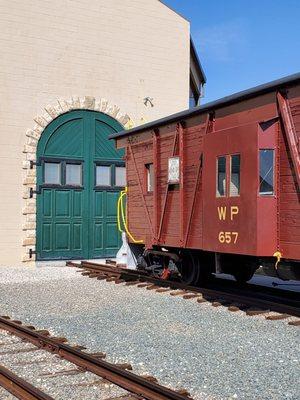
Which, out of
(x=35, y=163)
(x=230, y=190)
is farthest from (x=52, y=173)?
(x=230, y=190)

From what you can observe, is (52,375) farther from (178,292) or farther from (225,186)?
(178,292)

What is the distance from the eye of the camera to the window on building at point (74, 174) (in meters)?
16.6

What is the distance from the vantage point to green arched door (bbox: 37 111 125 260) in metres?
16.1

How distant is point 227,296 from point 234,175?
85.0 inches

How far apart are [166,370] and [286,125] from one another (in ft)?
12.9

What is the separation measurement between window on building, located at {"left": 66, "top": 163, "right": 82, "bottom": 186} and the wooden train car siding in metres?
4.87

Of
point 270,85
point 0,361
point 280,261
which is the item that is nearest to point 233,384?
point 0,361

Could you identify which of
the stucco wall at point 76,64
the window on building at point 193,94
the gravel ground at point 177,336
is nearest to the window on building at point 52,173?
the stucco wall at point 76,64

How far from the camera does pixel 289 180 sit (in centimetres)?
773

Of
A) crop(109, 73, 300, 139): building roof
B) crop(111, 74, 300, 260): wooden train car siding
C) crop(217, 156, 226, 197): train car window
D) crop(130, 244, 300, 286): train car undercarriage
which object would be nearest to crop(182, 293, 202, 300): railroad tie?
crop(130, 244, 300, 286): train car undercarriage

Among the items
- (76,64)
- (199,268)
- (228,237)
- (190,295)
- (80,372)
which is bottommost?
(80,372)

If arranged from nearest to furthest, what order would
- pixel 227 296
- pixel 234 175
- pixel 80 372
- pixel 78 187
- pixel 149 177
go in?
pixel 80 372, pixel 234 175, pixel 227 296, pixel 149 177, pixel 78 187

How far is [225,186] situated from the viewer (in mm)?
8695

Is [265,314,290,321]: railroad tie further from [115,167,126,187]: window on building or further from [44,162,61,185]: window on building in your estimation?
[115,167,126,187]: window on building
